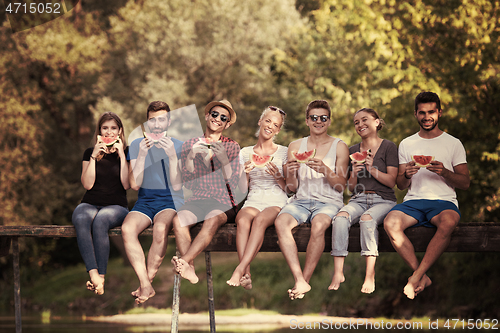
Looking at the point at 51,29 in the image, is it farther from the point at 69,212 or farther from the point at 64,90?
the point at 69,212

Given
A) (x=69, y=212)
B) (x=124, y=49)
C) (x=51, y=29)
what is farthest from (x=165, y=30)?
(x=69, y=212)

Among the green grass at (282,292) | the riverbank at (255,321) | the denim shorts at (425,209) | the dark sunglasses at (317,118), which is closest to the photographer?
the denim shorts at (425,209)

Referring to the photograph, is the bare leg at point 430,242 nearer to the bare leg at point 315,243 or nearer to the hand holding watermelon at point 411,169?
the hand holding watermelon at point 411,169

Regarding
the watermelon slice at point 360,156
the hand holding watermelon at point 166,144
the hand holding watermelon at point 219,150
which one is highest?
the hand holding watermelon at point 166,144

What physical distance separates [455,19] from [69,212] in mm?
13808

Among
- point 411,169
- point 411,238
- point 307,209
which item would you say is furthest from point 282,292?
point 411,169

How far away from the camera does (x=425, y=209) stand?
497 centimetres

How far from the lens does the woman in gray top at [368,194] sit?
15.8 feet

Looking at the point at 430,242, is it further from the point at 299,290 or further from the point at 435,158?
the point at 299,290

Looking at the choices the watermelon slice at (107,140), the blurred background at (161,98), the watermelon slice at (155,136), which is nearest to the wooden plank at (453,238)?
the watermelon slice at (155,136)

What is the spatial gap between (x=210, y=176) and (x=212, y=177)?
0.03 m

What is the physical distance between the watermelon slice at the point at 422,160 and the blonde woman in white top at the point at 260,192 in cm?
132

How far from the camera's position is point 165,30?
52.5 ft

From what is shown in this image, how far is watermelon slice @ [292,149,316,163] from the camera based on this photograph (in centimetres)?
509
